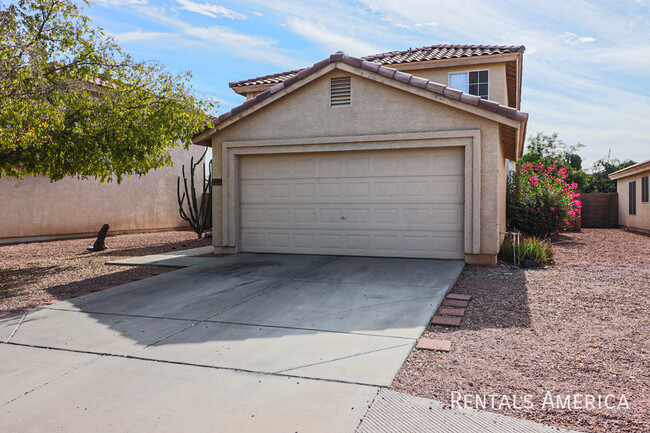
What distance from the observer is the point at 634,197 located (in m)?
20.4

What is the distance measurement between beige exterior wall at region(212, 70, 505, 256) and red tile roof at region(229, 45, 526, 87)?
5.21 meters

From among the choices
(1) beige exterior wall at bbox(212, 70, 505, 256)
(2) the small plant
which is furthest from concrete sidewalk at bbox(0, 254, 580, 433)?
(2) the small plant

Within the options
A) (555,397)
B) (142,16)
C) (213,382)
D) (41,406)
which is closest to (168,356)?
(213,382)

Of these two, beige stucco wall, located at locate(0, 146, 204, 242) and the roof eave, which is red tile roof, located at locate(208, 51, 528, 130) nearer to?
the roof eave

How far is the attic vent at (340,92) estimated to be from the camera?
10.1 m

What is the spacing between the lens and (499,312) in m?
6.01

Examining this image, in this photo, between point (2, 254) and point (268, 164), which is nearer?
point (268, 164)

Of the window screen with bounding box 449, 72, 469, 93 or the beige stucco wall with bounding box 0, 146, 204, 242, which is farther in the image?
the beige stucco wall with bounding box 0, 146, 204, 242

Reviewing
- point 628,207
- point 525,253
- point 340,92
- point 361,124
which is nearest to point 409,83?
point 361,124

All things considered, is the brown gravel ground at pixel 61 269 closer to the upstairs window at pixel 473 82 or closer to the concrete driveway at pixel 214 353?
the concrete driveway at pixel 214 353

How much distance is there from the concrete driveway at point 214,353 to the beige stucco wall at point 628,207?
593 inches

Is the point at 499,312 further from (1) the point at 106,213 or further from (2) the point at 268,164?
(1) the point at 106,213

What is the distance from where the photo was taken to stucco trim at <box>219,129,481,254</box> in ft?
30.6

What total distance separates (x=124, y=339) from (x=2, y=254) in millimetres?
9805
